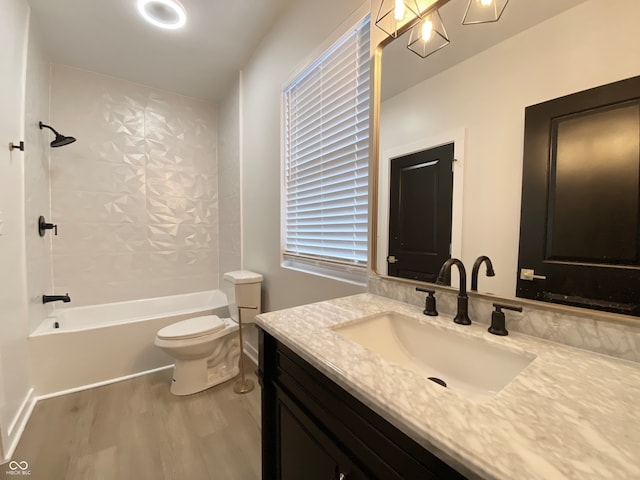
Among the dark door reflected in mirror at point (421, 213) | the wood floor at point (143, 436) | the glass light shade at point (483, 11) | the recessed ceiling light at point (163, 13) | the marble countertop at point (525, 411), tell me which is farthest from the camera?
the recessed ceiling light at point (163, 13)

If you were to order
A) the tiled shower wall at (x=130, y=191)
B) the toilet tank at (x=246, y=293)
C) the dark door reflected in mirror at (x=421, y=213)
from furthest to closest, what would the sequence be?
the tiled shower wall at (x=130, y=191) < the toilet tank at (x=246, y=293) < the dark door reflected in mirror at (x=421, y=213)

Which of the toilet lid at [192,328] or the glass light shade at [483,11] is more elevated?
the glass light shade at [483,11]

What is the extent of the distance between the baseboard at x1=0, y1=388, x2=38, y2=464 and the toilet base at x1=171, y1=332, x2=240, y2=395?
756 mm

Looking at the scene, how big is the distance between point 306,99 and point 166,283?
2442mm

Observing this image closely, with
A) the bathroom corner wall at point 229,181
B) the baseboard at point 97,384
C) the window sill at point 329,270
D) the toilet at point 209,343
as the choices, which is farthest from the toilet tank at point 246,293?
the baseboard at point 97,384

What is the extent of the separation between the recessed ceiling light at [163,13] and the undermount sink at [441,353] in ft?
7.46

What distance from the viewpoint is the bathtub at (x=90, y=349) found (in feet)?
6.23

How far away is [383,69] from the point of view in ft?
3.84

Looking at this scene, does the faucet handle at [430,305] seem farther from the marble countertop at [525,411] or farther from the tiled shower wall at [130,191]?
the tiled shower wall at [130,191]

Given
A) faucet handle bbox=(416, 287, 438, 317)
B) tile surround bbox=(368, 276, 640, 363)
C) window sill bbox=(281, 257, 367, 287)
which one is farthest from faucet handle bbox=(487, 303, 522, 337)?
window sill bbox=(281, 257, 367, 287)

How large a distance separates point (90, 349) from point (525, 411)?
2.68 meters

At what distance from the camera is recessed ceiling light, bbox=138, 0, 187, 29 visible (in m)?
1.74

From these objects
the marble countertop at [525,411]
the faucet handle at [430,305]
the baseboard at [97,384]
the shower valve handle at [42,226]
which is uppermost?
the shower valve handle at [42,226]

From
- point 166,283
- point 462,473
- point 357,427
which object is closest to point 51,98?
point 166,283
